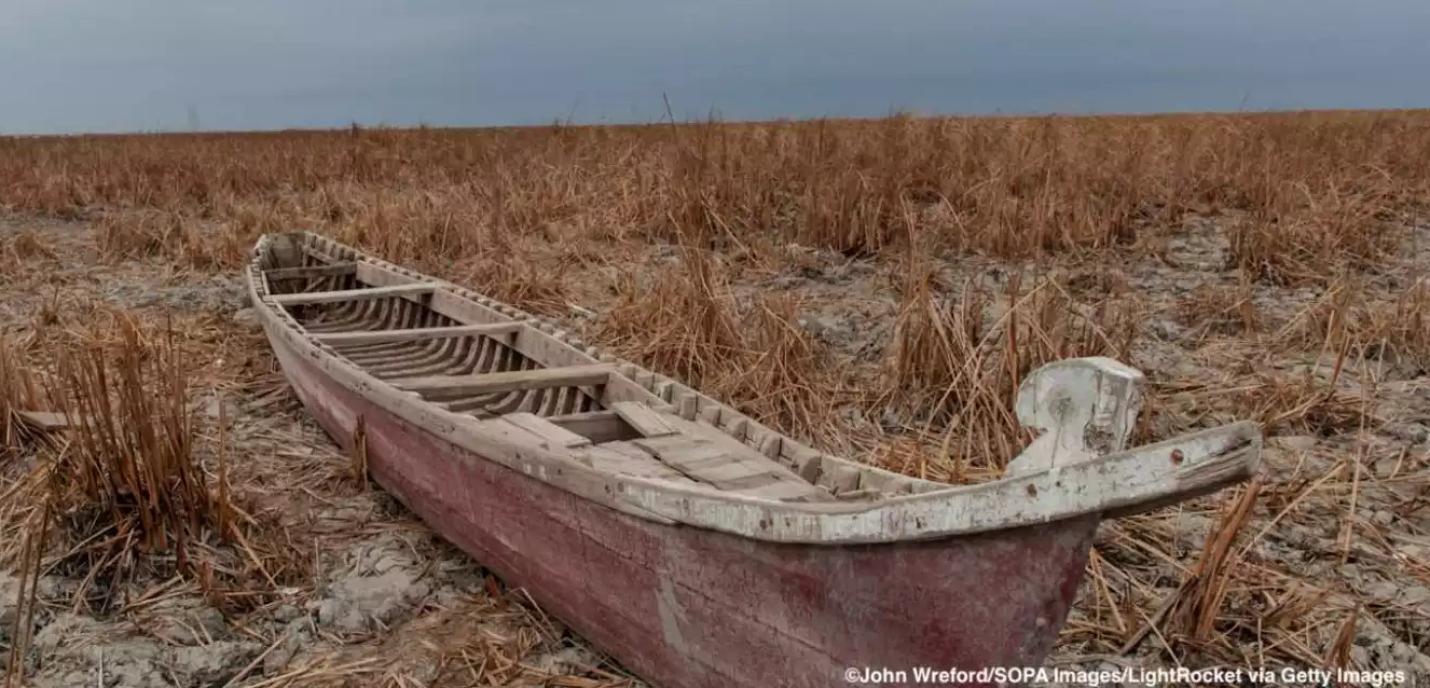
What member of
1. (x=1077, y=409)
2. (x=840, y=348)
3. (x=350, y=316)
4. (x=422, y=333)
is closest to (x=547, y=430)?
(x=422, y=333)

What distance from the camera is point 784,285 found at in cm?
757

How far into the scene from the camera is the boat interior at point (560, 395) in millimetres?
3465

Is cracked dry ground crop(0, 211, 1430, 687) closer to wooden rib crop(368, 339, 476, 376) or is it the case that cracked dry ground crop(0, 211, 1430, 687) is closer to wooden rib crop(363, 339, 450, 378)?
wooden rib crop(363, 339, 450, 378)

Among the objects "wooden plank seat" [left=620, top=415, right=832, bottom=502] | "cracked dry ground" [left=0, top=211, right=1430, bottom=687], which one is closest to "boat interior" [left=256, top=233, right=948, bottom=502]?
"wooden plank seat" [left=620, top=415, right=832, bottom=502]

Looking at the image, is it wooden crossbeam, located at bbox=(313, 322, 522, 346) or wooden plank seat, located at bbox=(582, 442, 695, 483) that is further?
wooden crossbeam, located at bbox=(313, 322, 522, 346)

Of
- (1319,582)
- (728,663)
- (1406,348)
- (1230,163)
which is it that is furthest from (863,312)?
(1230,163)

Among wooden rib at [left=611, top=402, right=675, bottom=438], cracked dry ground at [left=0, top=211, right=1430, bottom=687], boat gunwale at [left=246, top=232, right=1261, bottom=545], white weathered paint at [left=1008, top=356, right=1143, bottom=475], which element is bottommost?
cracked dry ground at [left=0, top=211, right=1430, bottom=687]

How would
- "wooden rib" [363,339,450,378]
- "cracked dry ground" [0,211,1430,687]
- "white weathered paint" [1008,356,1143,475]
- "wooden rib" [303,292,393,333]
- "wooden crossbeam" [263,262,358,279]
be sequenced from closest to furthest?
"white weathered paint" [1008,356,1143,475], "cracked dry ground" [0,211,1430,687], "wooden rib" [363,339,450,378], "wooden rib" [303,292,393,333], "wooden crossbeam" [263,262,358,279]

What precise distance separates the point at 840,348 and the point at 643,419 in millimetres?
2284

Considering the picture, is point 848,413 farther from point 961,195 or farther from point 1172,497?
point 961,195

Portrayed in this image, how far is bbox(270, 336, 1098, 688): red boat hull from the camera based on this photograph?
2.28 metres

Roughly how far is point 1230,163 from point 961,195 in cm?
313

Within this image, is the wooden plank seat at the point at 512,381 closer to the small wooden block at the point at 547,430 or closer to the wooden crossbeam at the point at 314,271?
the small wooden block at the point at 547,430

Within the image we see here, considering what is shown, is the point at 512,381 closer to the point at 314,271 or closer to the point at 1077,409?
the point at 1077,409
